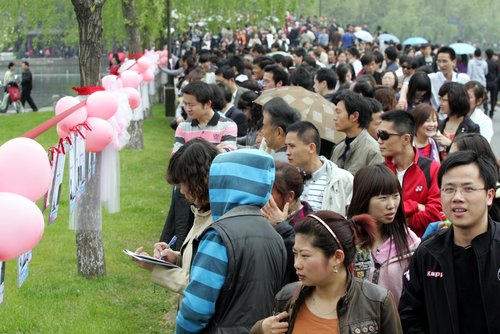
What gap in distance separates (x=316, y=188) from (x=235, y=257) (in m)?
2.44

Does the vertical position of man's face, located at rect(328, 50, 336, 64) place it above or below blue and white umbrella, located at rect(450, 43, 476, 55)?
above

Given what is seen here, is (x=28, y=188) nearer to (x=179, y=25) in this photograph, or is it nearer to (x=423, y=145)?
(x=423, y=145)

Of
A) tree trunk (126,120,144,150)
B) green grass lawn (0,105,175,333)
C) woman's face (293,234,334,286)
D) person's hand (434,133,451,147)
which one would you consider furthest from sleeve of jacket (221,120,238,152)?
tree trunk (126,120,144,150)

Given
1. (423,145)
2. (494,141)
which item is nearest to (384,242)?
(423,145)

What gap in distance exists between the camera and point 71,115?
7.61m

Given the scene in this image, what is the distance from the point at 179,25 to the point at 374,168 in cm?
2299

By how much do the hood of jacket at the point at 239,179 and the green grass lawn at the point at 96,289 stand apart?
3.62 metres

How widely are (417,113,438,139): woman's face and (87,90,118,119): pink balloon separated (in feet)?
8.59

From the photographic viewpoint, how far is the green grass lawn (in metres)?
7.96

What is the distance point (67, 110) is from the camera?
24.6 ft

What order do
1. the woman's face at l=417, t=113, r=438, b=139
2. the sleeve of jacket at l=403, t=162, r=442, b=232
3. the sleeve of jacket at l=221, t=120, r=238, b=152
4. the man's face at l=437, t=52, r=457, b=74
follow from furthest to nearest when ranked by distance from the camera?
the man's face at l=437, t=52, r=457, b=74
the sleeve of jacket at l=221, t=120, r=238, b=152
the woman's face at l=417, t=113, r=438, b=139
the sleeve of jacket at l=403, t=162, r=442, b=232

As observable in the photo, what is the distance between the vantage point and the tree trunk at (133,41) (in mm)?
19688

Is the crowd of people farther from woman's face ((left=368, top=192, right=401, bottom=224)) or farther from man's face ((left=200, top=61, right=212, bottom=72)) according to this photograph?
man's face ((left=200, top=61, right=212, bottom=72))

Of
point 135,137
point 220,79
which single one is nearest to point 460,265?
point 220,79
